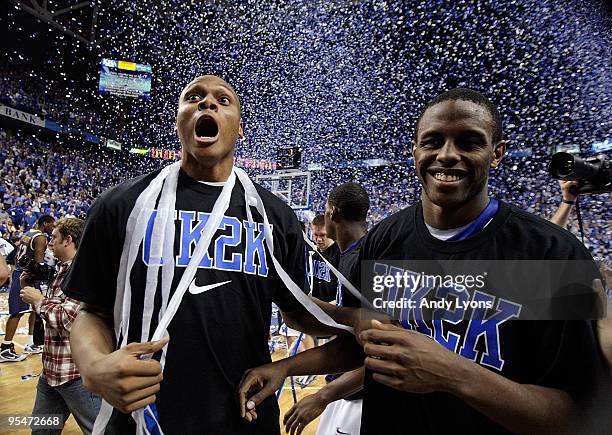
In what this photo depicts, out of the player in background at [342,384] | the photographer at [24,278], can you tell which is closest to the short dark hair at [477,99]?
the player in background at [342,384]

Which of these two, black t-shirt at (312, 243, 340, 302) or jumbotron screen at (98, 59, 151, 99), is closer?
black t-shirt at (312, 243, 340, 302)

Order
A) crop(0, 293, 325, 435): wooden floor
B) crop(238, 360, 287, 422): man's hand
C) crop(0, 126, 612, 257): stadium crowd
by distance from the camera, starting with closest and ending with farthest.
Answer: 1. crop(238, 360, 287, 422): man's hand
2. crop(0, 293, 325, 435): wooden floor
3. crop(0, 126, 612, 257): stadium crowd

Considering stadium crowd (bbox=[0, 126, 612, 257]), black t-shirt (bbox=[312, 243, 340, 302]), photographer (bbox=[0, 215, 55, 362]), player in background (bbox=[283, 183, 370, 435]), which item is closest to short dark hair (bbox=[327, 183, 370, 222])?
player in background (bbox=[283, 183, 370, 435])

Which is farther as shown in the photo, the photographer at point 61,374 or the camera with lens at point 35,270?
the camera with lens at point 35,270

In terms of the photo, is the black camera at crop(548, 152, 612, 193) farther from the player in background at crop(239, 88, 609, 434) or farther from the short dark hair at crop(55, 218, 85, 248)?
the short dark hair at crop(55, 218, 85, 248)

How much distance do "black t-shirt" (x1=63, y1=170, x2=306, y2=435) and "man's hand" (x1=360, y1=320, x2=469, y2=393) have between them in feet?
1.39

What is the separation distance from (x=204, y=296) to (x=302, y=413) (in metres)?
0.77

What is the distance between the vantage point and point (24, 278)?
4172mm

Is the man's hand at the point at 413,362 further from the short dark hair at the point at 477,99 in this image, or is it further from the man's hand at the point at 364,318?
the short dark hair at the point at 477,99

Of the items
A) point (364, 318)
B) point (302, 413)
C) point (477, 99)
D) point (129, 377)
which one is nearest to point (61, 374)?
point (302, 413)

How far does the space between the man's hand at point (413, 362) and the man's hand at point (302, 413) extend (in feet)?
2.75

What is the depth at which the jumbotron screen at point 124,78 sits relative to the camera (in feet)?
52.0

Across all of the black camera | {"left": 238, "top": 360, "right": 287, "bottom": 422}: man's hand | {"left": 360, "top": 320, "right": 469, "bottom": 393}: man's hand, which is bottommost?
{"left": 238, "top": 360, "right": 287, "bottom": 422}: man's hand

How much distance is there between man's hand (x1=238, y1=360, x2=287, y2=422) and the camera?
1.11 meters
